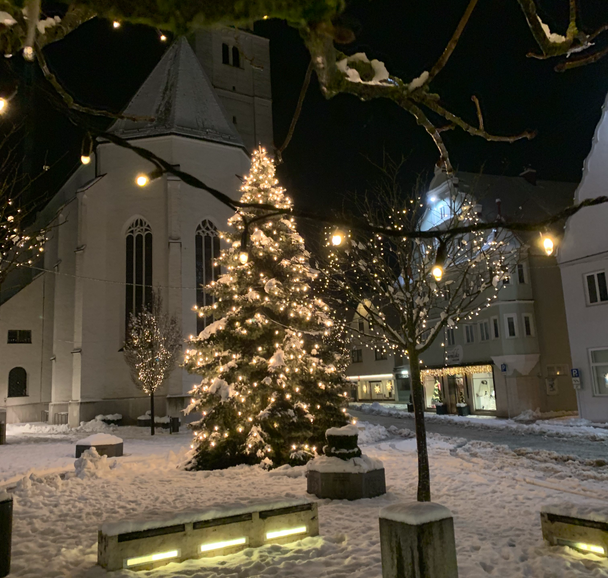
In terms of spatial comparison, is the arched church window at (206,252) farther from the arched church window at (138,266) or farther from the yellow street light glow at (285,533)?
the yellow street light glow at (285,533)

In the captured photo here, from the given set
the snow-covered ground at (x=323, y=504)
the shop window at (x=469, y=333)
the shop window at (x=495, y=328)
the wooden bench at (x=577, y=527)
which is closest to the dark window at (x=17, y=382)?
the snow-covered ground at (x=323, y=504)

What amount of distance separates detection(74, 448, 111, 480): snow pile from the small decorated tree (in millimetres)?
9112

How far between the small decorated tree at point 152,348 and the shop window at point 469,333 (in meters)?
15.7

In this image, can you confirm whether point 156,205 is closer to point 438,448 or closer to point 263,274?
point 263,274

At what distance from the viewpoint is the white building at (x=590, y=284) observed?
2206 centimetres

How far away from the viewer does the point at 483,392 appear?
28.2 meters

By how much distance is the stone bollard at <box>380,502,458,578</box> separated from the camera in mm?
4645

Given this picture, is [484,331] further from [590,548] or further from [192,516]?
[192,516]

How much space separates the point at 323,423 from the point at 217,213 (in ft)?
62.6

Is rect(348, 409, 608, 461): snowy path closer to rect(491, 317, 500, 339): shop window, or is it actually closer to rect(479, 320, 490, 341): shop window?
rect(491, 317, 500, 339): shop window

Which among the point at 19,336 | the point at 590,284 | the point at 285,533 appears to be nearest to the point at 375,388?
the point at 590,284

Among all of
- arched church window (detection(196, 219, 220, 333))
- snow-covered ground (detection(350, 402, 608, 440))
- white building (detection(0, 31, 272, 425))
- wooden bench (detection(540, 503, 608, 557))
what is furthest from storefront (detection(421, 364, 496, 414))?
wooden bench (detection(540, 503, 608, 557))

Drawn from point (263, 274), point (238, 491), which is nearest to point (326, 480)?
point (238, 491)

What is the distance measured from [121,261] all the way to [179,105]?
10320 mm
